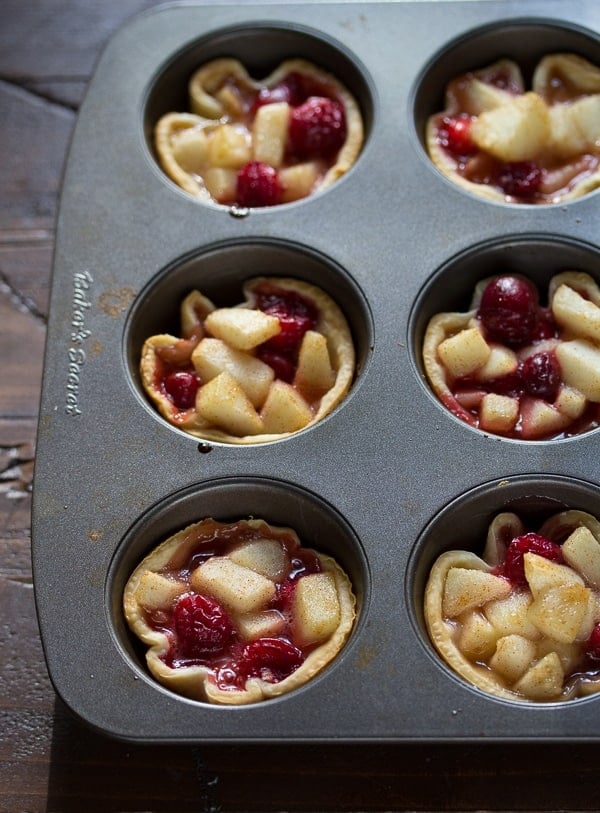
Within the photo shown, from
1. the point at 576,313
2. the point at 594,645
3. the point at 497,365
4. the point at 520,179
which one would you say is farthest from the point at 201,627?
the point at 520,179

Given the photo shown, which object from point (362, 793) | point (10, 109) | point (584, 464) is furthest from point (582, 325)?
point (10, 109)

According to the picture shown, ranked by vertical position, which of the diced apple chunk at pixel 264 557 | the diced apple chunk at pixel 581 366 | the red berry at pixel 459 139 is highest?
the red berry at pixel 459 139

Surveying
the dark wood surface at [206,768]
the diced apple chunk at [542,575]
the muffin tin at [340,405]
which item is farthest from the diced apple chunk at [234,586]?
the diced apple chunk at [542,575]

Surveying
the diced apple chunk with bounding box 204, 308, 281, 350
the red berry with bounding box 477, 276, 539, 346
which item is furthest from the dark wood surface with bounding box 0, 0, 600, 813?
the red berry with bounding box 477, 276, 539, 346

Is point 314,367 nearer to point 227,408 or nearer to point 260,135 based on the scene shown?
point 227,408

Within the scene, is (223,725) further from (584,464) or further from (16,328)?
(16,328)

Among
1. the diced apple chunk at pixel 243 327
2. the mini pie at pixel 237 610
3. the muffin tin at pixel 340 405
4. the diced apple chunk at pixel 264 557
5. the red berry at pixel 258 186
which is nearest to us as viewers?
the muffin tin at pixel 340 405

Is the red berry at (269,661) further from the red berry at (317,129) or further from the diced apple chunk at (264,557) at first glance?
the red berry at (317,129)
